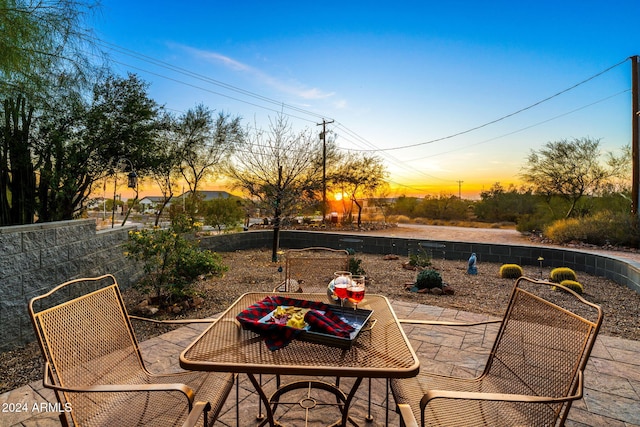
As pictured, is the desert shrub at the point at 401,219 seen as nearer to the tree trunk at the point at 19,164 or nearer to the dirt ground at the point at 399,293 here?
the dirt ground at the point at 399,293

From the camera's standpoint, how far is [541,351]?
1.34 meters

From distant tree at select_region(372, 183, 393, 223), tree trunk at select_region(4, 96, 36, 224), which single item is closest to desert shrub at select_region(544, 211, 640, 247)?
distant tree at select_region(372, 183, 393, 223)

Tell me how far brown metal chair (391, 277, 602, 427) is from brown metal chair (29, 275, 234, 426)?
803mm

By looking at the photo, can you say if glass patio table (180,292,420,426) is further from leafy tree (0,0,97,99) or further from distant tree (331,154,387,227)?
distant tree (331,154,387,227)

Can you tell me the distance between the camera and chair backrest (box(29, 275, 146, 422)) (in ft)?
3.80

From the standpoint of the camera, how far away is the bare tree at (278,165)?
7.71m

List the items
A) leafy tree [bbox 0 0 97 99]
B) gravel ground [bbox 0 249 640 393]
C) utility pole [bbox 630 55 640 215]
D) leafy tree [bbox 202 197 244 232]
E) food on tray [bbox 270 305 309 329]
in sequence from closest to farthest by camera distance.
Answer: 1. food on tray [bbox 270 305 309 329]
2. gravel ground [bbox 0 249 640 393]
3. leafy tree [bbox 0 0 97 99]
4. utility pole [bbox 630 55 640 215]
5. leafy tree [bbox 202 197 244 232]

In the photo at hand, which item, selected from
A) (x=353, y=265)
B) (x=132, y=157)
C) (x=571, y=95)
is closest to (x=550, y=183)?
(x=571, y=95)

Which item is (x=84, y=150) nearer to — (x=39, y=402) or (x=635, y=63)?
(x=39, y=402)

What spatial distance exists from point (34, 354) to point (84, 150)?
317 cm

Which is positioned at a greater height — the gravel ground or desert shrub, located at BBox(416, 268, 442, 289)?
desert shrub, located at BBox(416, 268, 442, 289)

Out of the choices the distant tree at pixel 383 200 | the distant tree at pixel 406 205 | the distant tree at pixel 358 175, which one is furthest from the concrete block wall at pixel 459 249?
the distant tree at pixel 406 205

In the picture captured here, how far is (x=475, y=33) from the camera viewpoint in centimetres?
748

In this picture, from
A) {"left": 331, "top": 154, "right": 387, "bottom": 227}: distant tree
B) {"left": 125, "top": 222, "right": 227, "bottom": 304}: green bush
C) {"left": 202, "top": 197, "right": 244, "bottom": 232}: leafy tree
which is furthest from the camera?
{"left": 331, "top": 154, "right": 387, "bottom": 227}: distant tree
